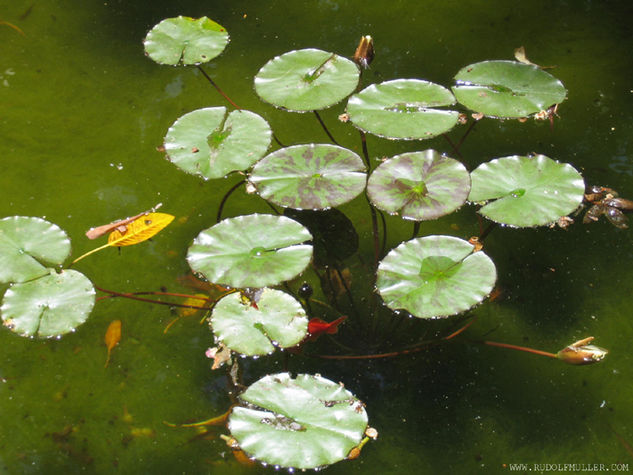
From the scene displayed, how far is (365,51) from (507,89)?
0.49 metres

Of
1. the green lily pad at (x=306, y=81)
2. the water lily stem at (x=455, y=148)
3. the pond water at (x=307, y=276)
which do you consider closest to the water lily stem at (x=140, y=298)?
the pond water at (x=307, y=276)

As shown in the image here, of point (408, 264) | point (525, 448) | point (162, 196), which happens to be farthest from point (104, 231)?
point (525, 448)

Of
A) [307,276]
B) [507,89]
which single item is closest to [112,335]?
[307,276]

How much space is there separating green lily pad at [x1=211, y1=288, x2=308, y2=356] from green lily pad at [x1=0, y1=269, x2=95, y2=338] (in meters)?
0.38

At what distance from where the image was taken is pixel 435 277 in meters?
1.58

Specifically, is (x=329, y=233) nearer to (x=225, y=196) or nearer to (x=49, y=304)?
(x=225, y=196)

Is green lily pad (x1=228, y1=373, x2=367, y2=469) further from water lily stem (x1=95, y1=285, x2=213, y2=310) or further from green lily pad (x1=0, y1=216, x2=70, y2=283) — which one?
green lily pad (x1=0, y1=216, x2=70, y2=283)

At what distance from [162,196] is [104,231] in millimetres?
238

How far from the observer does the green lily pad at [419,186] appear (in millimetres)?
1670

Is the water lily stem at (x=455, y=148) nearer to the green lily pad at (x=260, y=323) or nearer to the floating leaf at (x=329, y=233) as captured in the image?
the floating leaf at (x=329, y=233)

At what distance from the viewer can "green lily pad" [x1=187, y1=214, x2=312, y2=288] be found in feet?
5.18

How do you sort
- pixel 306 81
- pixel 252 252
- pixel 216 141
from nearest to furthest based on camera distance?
pixel 252 252 < pixel 216 141 < pixel 306 81

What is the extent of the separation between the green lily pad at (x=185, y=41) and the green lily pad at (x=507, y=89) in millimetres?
894

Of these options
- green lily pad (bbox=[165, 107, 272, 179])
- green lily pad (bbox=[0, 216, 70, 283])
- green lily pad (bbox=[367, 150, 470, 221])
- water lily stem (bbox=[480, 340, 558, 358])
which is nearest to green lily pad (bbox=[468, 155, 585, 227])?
green lily pad (bbox=[367, 150, 470, 221])
